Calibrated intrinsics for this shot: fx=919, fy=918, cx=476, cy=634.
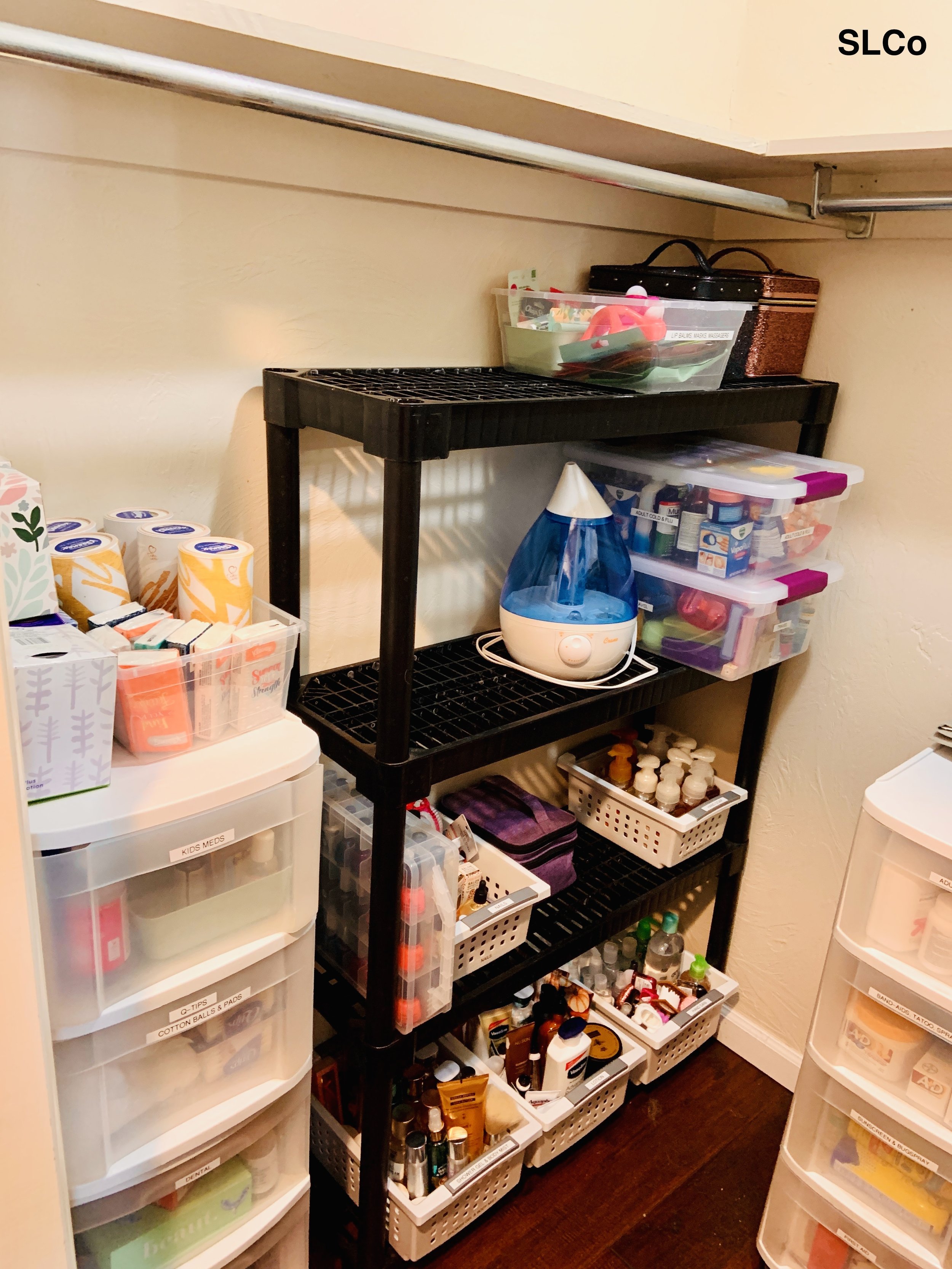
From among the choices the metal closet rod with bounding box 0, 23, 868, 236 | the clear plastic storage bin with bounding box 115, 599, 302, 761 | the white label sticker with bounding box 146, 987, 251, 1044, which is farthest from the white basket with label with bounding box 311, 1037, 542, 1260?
the metal closet rod with bounding box 0, 23, 868, 236

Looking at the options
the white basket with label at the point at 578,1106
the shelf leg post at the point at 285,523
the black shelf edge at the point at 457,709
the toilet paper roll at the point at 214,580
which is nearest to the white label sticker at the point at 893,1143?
the white basket with label at the point at 578,1106

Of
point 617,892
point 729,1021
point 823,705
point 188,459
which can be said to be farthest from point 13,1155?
point 729,1021

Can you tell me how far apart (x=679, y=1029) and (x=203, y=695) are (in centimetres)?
113

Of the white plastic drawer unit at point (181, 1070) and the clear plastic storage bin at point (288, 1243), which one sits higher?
the white plastic drawer unit at point (181, 1070)

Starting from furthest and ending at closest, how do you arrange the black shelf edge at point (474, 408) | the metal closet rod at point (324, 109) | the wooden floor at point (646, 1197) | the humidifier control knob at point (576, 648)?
1. the wooden floor at point (646, 1197)
2. the humidifier control knob at point (576, 648)
3. the black shelf edge at point (474, 408)
4. the metal closet rod at point (324, 109)

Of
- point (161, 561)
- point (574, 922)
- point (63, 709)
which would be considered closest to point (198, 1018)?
point (63, 709)

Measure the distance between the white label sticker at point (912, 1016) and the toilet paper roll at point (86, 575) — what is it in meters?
1.02

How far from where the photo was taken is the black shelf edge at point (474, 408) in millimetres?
924

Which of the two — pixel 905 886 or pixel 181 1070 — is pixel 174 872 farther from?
pixel 905 886

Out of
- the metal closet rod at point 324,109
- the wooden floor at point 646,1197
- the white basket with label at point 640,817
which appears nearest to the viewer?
the metal closet rod at point 324,109

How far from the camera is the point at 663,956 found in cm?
166

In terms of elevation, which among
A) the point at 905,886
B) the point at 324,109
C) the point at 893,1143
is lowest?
the point at 893,1143

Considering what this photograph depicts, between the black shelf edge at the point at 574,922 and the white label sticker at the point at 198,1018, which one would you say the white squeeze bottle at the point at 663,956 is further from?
the white label sticker at the point at 198,1018

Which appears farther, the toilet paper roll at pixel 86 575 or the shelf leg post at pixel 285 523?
the shelf leg post at pixel 285 523
